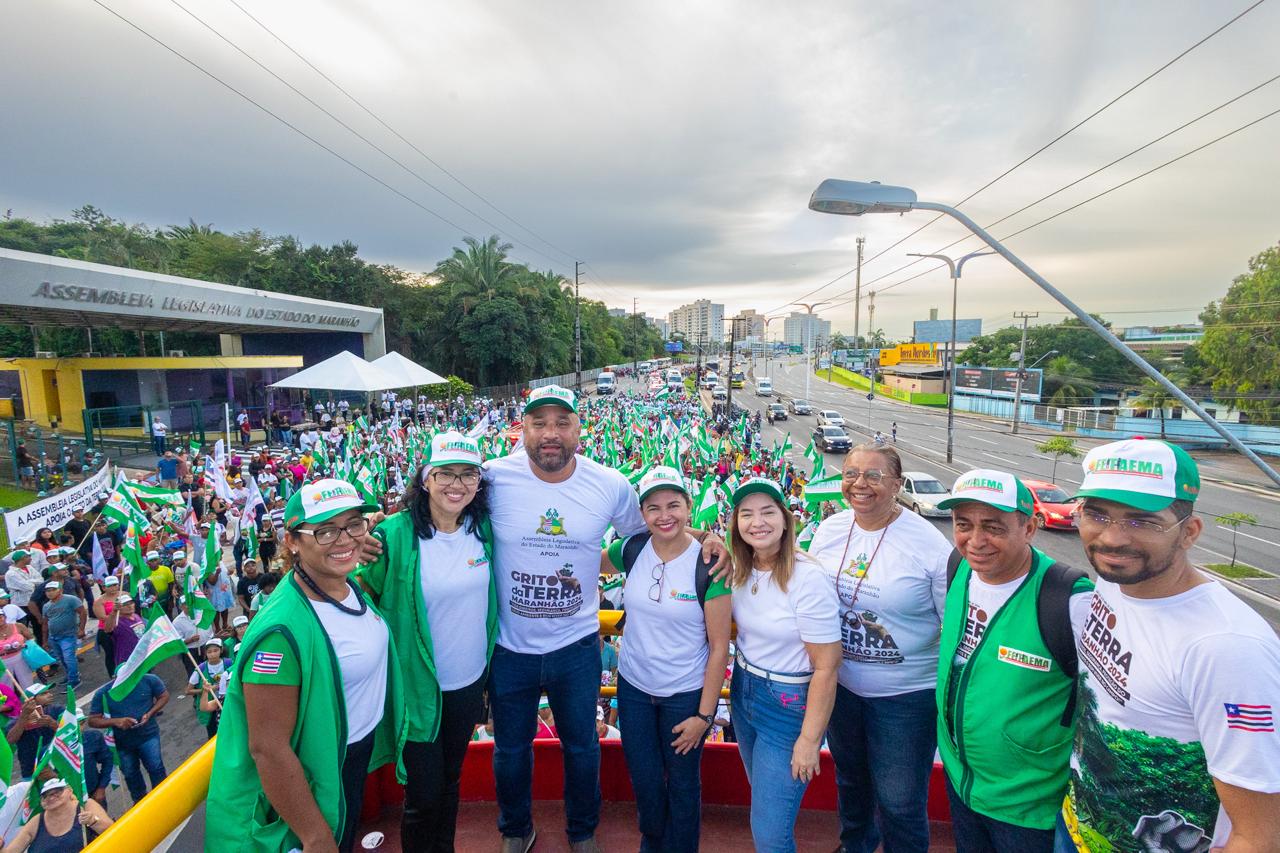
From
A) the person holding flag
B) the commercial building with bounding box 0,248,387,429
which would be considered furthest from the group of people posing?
the commercial building with bounding box 0,248,387,429

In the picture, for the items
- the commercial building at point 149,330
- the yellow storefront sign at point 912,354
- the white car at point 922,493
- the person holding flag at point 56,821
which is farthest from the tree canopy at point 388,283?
the yellow storefront sign at point 912,354

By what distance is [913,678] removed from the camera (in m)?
2.43

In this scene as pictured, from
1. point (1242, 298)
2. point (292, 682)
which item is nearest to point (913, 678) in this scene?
point (292, 682)

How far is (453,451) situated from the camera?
2631mm

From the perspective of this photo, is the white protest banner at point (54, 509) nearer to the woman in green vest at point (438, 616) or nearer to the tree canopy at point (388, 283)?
the woman in green vest at point (438, 616)

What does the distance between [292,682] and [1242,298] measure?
150 ft

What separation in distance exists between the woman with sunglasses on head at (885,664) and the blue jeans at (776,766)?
0.34 meters

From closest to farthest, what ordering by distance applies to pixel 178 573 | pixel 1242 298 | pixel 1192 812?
1. pixel 1192 812
2. pixel 178 573
3. pixel 1242 298

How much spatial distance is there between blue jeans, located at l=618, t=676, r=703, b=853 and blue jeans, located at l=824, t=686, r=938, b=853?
2.21 ft

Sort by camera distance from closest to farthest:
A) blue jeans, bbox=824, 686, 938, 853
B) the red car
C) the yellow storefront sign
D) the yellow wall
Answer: blue jeans, bbox=824, 686, 938, 853
the red car
the yellow wall
the yellow storefront sign

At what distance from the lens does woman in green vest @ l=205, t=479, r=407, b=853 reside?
1854mm

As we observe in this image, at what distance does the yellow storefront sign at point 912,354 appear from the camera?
2773 inches

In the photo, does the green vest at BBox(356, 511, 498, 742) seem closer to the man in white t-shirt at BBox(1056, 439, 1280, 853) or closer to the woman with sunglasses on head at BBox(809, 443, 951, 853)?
the woman with sunglasses on head at BBox(809, 443, 951, 853)

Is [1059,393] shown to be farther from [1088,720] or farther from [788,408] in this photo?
[1088,720]
